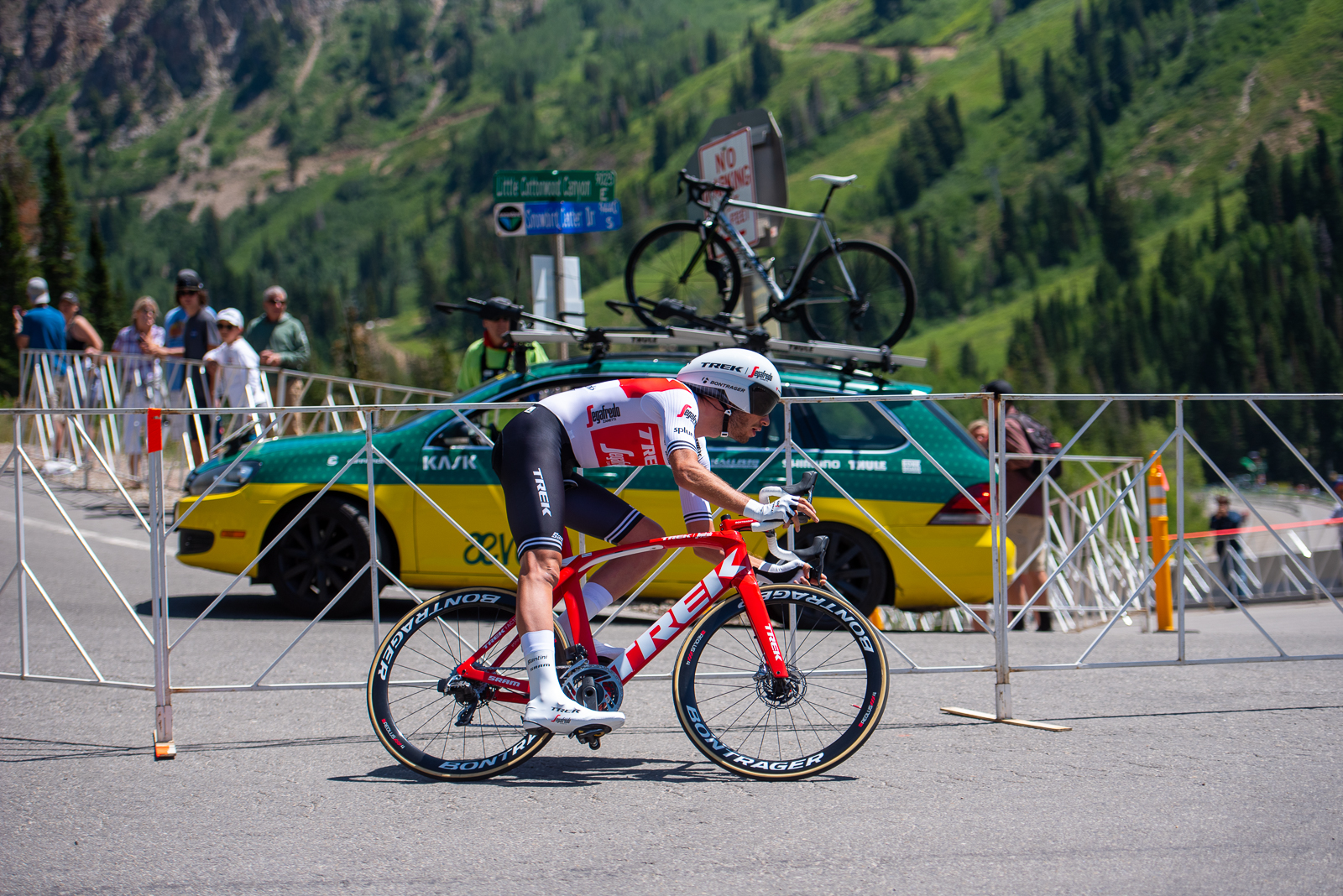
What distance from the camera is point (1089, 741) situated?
5.23 meters

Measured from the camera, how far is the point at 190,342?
12867 millimetres

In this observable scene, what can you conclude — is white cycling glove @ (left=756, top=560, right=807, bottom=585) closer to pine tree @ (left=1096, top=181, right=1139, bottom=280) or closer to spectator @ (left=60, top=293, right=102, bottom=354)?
spectator @ (left=60, top=293, right=102, bottom=354)

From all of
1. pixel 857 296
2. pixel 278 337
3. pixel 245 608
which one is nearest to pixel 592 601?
pixel 245 608

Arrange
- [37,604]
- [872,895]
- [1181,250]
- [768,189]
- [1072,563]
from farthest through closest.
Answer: [1181,250] < [1072,563] < [768,189] < [37,604] < [872,895]

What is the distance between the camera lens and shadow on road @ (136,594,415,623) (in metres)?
8.22

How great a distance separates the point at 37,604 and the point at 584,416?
609cm

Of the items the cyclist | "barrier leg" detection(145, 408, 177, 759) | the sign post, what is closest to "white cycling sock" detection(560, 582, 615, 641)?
the cyclist

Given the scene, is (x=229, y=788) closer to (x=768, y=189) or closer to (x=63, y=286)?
(x=768, y=189)

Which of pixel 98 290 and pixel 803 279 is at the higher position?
pixel 803 279

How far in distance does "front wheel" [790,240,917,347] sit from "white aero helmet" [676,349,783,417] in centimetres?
487

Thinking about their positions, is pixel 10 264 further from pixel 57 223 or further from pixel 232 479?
pixel 232 479

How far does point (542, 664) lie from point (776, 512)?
1.02 metres

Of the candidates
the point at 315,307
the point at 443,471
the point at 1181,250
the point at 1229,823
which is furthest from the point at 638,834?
the point at 315,307

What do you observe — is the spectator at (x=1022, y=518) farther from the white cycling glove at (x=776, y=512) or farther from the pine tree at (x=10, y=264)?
the pine tree at (x=10, y=264)
